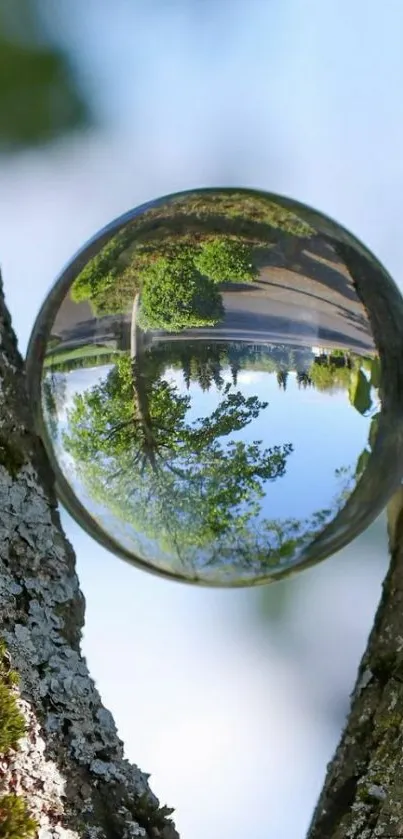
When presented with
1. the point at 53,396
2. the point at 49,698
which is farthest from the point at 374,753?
the point at 53,396

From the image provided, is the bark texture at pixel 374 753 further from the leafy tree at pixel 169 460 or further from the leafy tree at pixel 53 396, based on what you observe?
the leafy tree at pixel 53 396

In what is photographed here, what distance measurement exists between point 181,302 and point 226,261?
5 cm

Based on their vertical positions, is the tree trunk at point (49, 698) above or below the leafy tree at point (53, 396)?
below

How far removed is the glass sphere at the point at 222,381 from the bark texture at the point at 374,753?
0.32 feet

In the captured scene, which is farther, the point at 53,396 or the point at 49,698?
the point at 53,396

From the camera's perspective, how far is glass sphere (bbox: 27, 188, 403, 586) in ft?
2.39

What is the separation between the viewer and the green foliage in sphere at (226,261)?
29.0 inches

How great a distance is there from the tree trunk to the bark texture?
0.14 meters

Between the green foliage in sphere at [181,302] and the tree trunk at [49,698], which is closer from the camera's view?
the tree trunk at [49,698]

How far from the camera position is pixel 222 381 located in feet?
2.36

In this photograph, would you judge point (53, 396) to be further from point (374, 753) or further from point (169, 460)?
point (374, 753)

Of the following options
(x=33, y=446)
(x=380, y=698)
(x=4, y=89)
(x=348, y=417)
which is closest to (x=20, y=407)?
(x=33, y=446)

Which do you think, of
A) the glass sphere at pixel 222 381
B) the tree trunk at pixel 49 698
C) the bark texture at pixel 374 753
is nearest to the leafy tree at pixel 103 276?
the glass sphere at pixel 222 381

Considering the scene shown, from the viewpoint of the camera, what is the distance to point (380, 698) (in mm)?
759
